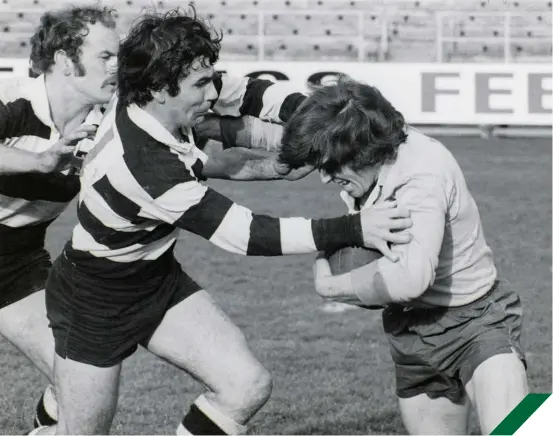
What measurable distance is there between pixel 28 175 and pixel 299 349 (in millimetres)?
2759

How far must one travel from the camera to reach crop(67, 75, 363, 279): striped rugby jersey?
337cm

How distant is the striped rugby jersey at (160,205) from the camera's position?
3369 mm

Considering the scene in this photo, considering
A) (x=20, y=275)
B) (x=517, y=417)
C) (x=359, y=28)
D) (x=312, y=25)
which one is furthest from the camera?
(x=312, y=25)

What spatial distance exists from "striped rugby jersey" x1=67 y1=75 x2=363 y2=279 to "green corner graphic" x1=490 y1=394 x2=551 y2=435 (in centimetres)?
71

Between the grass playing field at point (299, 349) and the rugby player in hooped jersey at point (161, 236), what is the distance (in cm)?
128

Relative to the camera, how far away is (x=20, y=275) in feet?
14.6

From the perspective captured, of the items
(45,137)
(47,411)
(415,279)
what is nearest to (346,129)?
(415,279)

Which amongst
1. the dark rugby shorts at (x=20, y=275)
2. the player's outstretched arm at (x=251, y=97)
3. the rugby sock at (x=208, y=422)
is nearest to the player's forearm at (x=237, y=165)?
the player's outstretched arm at (x=251, y=97)

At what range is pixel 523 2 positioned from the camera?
71.7 feet

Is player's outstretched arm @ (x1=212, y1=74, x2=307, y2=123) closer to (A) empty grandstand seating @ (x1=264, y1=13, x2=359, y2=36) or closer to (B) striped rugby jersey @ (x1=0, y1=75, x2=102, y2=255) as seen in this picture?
(B) striped rugby jersey @ (x1=0, y1=75, x2=102, y2=255)

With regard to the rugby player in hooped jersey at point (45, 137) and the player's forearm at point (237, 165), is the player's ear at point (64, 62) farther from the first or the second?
the player's forearm at point (237, 165)

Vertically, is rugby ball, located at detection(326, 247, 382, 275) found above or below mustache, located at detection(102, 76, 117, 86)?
below

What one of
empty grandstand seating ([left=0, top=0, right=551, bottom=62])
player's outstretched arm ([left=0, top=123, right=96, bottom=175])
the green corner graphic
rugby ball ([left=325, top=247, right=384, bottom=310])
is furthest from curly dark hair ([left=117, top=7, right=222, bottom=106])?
empty grandstand seating ([left=0, top=0, right=551, bottom=62])

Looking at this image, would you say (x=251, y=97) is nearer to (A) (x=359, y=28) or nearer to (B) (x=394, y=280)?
(B) (x=394, y=280)
